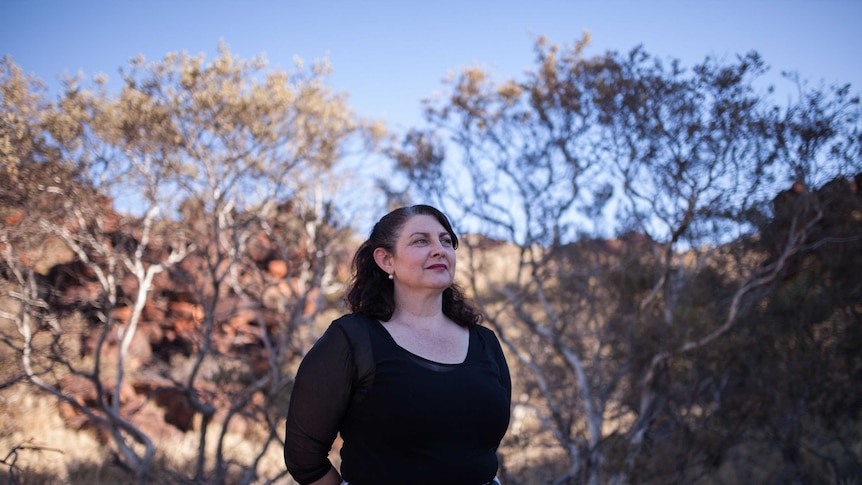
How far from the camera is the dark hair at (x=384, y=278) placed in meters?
2.07

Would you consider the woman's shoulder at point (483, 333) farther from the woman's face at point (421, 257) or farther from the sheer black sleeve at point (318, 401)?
the sheer black sleeve at point (318, 401)

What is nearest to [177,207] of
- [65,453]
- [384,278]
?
[65,453]

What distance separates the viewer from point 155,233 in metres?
11.2

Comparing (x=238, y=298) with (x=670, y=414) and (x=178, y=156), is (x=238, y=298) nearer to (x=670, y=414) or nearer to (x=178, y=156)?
(x=178, y=156)

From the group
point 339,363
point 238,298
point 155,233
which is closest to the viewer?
point 339,363

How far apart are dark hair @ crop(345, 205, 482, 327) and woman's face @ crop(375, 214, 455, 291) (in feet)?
0.10

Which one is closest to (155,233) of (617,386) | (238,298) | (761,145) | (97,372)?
(238,298)

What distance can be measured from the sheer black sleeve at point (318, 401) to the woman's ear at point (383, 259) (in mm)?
380

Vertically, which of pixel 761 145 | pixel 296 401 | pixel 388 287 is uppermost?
pixel 761 145

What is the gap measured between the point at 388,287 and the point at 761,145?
19.8ft

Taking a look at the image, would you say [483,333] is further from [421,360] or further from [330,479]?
[330,479]

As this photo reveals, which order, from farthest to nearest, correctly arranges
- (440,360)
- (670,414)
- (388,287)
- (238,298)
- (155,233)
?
1. (238,298)
2. (155,233)
3. (670,414)
4. (388,287)
5. (440,360)

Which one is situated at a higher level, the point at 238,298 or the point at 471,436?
the point at 238,298

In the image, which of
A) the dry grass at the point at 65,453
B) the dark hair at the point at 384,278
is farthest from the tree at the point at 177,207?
the dark hair at the point at 384,278
